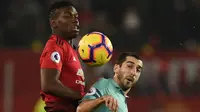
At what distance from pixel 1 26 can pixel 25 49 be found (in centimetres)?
69

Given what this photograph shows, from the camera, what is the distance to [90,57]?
5.29 metres

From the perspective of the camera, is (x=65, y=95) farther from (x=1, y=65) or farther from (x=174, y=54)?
(x=174, y=54)

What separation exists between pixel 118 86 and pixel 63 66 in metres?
0.57

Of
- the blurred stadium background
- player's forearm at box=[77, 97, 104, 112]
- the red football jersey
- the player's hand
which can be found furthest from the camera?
the blurred stadium background

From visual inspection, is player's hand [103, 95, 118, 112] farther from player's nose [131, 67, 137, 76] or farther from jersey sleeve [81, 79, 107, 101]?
player's nose [131, 67, 137, 76]

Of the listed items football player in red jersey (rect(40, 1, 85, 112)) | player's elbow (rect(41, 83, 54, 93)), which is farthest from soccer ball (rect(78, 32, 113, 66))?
player's elbow (rect(41, 83, 54, 93))

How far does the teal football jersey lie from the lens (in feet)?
16.8

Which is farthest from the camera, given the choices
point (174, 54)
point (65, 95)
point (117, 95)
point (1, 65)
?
point (174, 54)

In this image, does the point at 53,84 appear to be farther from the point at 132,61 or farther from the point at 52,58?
the point at 132,61

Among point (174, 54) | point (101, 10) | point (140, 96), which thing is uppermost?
point (101, 10)

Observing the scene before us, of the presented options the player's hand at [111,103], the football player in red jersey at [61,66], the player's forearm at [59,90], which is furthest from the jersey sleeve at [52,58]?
the player's hand at [111,103]

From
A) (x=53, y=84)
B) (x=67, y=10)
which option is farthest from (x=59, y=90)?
(x=67, y=10)

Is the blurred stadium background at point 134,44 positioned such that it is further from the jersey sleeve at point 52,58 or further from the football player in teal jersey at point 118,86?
the jersey sleeve at point 52,58

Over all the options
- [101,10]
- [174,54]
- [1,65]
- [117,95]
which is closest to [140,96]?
[174,54]
